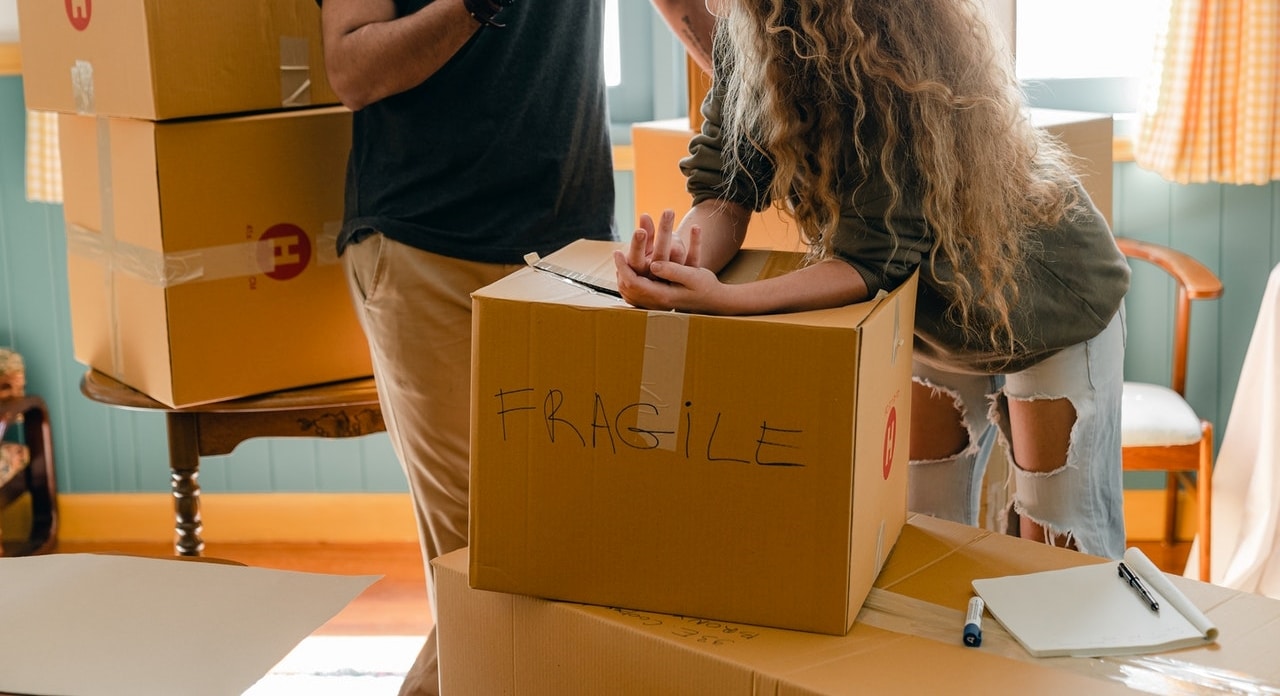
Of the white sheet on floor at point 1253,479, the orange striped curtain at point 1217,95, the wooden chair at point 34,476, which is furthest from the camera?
the wooden chair at point 34,476

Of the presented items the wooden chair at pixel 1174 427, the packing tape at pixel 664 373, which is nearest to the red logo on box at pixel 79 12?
the packing tape at pixel 664 373

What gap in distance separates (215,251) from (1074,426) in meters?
1.11

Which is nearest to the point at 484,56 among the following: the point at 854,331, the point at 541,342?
the point at 541,342

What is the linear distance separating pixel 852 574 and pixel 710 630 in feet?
0.39

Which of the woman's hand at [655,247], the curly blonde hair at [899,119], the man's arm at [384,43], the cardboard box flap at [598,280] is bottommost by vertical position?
the cardboard box flap at [598,280]

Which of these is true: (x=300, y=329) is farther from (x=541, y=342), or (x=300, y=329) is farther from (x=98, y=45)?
(x=541, y=342)

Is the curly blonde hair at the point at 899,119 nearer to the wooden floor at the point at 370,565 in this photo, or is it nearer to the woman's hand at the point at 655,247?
the woman's hand at the point at 655,247

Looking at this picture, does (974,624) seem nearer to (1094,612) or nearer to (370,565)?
(1094,612)

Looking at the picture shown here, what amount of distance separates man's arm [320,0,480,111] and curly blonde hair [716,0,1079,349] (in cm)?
38

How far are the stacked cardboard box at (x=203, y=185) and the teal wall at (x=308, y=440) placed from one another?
1244 millimetres

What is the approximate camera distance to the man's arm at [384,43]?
1.46 m

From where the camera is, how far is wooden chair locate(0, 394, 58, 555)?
2.94 m

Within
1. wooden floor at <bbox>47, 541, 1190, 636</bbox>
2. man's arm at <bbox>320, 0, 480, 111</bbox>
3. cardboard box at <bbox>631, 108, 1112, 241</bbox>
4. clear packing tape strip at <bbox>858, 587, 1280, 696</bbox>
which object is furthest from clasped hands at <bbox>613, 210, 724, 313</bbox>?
wooden floor at <bbox>47, 541, 1190, 636</bbox>

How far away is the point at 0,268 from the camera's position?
301 centimetres
